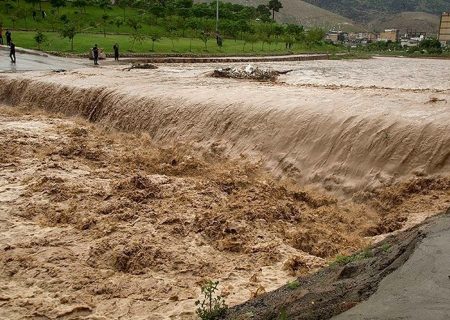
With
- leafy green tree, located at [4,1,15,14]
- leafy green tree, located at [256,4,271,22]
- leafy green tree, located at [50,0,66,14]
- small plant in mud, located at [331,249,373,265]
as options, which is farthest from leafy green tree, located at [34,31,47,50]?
leafy green tree, located at [256,4,271,22]

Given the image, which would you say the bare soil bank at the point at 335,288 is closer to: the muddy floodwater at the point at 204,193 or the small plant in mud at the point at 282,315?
the small plant in mud at the point at 282,315

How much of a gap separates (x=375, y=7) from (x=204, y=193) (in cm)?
17773

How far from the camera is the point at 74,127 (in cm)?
1666

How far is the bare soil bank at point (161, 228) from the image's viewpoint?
7020mm

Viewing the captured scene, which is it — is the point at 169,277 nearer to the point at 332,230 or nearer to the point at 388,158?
the point at 332,230

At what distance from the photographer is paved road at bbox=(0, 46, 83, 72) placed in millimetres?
25812

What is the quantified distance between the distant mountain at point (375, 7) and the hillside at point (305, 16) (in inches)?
789

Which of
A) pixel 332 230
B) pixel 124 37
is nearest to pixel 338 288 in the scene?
pixel 332 230

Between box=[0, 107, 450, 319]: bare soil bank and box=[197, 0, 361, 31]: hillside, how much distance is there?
124332 mm

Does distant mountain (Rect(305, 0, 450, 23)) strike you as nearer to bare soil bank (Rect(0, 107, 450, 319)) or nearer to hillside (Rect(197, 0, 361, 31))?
hillside (Rect(197, 0, 361, 31))

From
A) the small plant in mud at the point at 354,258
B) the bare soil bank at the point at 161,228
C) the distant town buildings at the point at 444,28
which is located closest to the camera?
the small plant in mud at the point at 354,258

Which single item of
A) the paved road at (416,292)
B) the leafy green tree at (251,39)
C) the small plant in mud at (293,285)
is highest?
the leafy green tree at (251,39)

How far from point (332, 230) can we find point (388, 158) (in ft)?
7.07

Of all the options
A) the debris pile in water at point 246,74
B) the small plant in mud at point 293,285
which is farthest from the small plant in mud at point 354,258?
the debris pile in water at point 246,74
